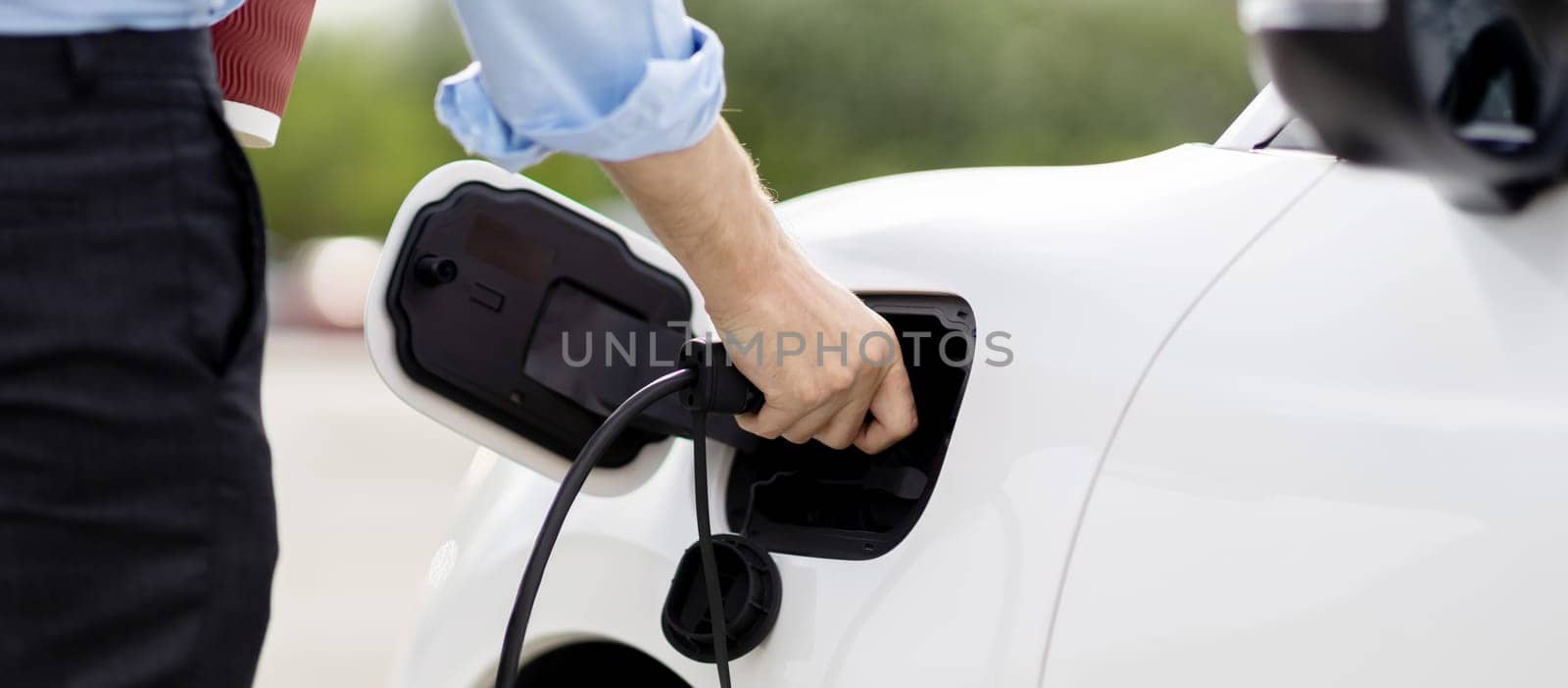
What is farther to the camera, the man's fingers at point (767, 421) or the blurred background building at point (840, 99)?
the blurred background building at point (840, 99)

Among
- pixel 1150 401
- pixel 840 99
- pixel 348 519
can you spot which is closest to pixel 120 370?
pixel 1150 401

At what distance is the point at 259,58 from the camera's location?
4.23ft

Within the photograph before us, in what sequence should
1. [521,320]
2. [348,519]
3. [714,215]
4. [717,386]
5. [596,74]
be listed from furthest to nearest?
[348,519]
[521,320]
[717,386]
[714,215]
[596,74]

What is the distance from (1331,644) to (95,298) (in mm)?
778

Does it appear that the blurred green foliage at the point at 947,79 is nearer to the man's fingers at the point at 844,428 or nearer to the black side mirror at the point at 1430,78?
the man's fingers at the point at 844,428

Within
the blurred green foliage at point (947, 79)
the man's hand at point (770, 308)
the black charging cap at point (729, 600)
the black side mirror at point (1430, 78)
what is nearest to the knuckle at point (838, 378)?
the man's hand at point (770, 308)

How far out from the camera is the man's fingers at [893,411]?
1.27m

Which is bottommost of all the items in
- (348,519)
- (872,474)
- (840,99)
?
(840,99)

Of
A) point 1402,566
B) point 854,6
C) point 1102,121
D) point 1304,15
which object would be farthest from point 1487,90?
point 1102,121

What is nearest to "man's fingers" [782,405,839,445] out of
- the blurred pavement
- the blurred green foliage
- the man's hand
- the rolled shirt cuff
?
the man's hand

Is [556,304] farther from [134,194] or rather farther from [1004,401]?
[134,194]

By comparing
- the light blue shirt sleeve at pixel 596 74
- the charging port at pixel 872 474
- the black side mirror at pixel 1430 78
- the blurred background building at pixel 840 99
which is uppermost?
the black side mirror at pixel 1430 78

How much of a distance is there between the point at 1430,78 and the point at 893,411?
1.76 ft

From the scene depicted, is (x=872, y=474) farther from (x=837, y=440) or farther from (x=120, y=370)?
(x=120, y=370)
